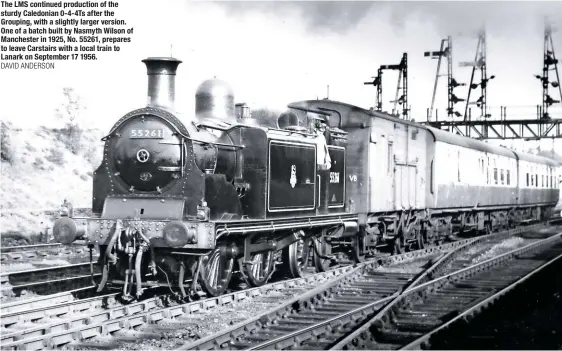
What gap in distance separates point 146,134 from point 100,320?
274 centimetres

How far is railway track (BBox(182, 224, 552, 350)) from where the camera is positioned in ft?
24.9

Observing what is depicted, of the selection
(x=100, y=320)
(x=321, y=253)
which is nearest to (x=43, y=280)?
(x=100, y=320)

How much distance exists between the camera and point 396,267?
561 inches

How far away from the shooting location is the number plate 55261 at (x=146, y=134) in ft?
31.6

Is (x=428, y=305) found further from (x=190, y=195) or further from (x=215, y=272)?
(x=190, y=195)

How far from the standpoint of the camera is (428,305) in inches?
402

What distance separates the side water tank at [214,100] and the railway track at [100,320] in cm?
291

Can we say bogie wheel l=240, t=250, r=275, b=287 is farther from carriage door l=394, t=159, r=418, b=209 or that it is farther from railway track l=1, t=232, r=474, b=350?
carriage door l=394, t=159, r=418, b=209

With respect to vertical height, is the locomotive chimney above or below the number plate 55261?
above

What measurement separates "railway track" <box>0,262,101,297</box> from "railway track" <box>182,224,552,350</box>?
4278mm

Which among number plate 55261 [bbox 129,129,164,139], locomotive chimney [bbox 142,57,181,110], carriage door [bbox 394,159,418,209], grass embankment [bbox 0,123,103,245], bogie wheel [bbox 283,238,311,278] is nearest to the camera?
number plate 55261 [bbox 129,129,164,139]

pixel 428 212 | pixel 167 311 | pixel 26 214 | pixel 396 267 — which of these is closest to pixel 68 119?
pixel 26 214

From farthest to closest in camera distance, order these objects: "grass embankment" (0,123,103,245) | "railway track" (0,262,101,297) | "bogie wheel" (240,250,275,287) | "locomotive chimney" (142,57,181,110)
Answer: "grass embankment" (0,123,103,245)
"bogie wheel" (240,250,275,287)
"railway track" (0,262,101,297)
"locomotive chimney" (142,57,181,110)

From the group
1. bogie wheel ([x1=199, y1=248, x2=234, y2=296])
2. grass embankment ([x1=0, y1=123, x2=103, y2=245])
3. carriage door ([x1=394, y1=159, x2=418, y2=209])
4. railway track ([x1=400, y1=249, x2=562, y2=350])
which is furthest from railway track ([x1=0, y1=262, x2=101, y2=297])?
carriage door ([x1=394, y1=159, x2=418, y2=209])
